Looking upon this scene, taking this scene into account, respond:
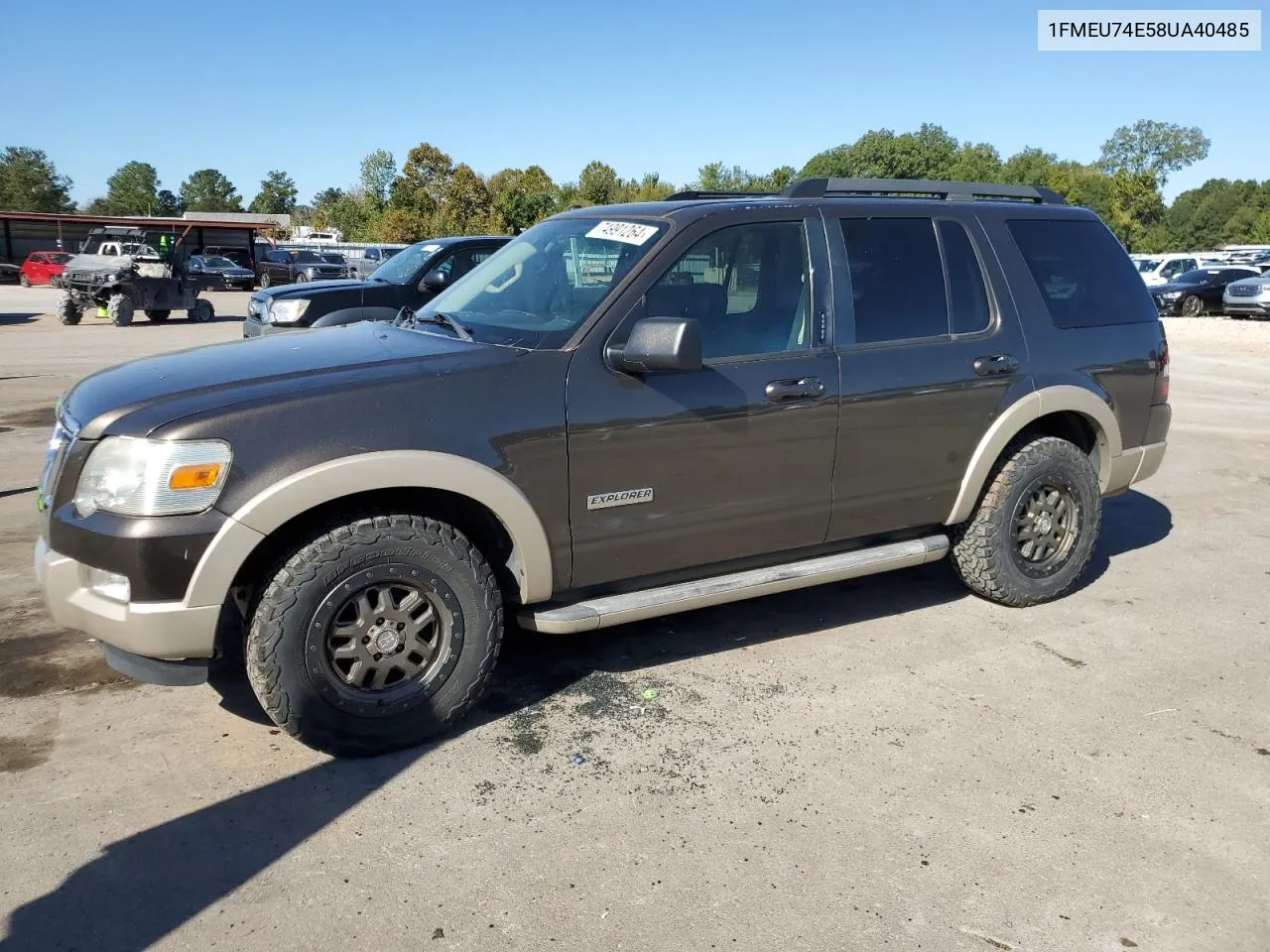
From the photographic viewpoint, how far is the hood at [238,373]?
3238mm

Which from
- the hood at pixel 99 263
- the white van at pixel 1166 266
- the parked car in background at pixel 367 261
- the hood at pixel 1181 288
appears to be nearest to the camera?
the hood at pixel 99 263

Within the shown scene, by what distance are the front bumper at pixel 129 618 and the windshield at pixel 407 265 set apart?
800 centimetres

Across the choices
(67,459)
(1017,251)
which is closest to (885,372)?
(1017,251)

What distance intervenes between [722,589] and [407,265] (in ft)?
27.6

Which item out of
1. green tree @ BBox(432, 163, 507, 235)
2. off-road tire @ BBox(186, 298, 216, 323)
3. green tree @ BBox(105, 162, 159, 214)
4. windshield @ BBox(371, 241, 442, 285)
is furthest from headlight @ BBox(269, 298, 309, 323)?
green tree @ BBox(105, 162, 159, 214)

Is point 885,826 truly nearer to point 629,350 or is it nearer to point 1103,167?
point 629,350

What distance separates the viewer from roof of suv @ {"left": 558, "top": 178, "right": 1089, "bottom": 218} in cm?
434

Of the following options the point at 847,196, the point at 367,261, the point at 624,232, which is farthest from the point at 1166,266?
the point at 624,232

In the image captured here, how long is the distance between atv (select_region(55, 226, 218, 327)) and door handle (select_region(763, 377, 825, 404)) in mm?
21148

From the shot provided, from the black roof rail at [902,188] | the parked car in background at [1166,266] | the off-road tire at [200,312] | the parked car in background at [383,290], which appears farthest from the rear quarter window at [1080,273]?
the parked car in background at [1166,266]

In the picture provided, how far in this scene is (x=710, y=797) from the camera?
3.33m

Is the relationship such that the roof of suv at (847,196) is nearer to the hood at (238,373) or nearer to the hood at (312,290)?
the hood at (238,373)

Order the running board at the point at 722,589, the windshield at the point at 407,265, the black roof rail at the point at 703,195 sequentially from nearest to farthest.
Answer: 1. the running board at the point at 722,589
2. the black roof rail at the point at 703,195
3. the windshield at the point at 407,265

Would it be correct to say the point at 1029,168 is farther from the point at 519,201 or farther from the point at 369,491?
the point at 369,491
